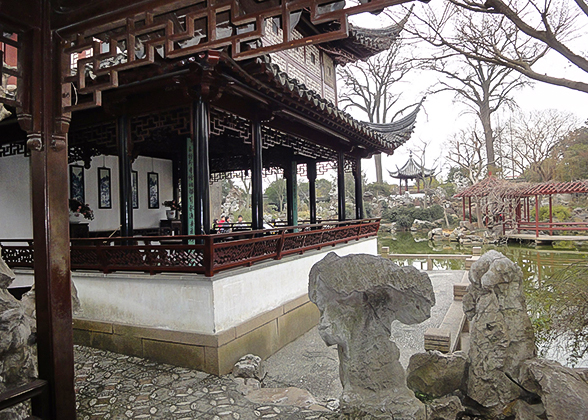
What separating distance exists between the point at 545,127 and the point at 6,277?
1206 inches

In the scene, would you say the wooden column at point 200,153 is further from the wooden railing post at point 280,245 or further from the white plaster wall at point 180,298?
the wooden railing post at point 280,245

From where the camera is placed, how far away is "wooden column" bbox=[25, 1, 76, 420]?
2.60 m

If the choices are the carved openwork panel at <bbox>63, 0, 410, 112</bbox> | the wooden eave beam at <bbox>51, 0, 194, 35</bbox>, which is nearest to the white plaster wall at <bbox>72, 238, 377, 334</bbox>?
the carved openwork panel at <bbox>63, 0, 410, 112</bbox>

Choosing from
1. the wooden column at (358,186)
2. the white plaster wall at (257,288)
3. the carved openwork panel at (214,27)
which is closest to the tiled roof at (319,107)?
the wooden column at (358,186)

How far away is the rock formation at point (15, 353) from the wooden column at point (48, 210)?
0.56ft

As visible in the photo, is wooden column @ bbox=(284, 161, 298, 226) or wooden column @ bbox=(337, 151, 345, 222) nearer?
wooden column @ bbox=(337, 151, 345, 222)

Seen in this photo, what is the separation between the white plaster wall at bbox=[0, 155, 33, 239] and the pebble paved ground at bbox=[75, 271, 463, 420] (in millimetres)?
2975

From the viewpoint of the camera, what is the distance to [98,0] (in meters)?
2.46

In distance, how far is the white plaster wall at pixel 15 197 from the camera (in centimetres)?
708

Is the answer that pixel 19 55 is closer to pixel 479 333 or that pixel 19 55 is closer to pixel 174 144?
pixel 479 333

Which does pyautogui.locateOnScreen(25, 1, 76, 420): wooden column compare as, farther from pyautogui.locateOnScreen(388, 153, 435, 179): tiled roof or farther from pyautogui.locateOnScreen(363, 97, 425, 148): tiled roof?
pyautogui.locateOnScreen(388, 153, 435, 179): tiled roof

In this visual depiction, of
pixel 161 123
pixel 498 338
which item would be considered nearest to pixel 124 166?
pixel 161 123

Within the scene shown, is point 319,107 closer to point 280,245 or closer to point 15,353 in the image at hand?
point 280,245

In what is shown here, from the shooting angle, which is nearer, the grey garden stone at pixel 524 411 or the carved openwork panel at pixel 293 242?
the grey garden stone at pixel 524 411
